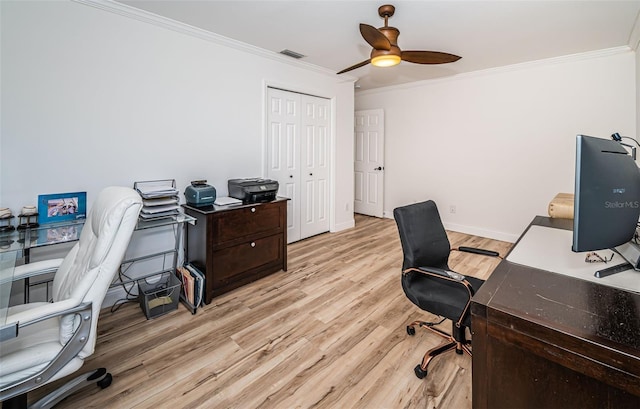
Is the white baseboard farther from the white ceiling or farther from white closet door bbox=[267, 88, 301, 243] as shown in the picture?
the white ceiling

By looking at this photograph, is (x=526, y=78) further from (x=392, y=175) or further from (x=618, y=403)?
(x=618, y=403)

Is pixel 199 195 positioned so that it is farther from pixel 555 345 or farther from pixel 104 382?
pixel 555 345

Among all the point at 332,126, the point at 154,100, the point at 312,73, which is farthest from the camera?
the point at 332,126

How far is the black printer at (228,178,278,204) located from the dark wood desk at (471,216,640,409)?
217cm

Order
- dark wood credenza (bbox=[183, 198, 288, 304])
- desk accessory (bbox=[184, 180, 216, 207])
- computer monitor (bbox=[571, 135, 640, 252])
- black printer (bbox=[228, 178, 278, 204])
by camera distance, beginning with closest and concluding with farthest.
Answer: computer monitor (bbox=[571, 135, 640, 252]) < dark wood credenza (bbox=[183, 198, 288, 304]) < desk accessory (bbox=[184, 180, 216, 207]) < black printer (bbox=[228, 178, 278, 204])

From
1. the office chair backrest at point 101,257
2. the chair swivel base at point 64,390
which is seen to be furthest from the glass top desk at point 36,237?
the chair swivel base at point 64,390

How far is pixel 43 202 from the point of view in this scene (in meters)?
2.09

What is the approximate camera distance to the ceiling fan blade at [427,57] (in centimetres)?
255

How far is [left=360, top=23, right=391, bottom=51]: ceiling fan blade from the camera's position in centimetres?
203

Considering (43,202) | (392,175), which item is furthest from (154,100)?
(392,175)

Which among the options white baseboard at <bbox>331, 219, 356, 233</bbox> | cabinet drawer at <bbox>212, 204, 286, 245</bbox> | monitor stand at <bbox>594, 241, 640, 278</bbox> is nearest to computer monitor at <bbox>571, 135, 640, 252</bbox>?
monitor stand at <bbox>594, 241, 640, 278</bbox>

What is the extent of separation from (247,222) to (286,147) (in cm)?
146

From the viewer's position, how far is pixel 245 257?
2742 mm

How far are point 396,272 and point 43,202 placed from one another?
3.12 metres
